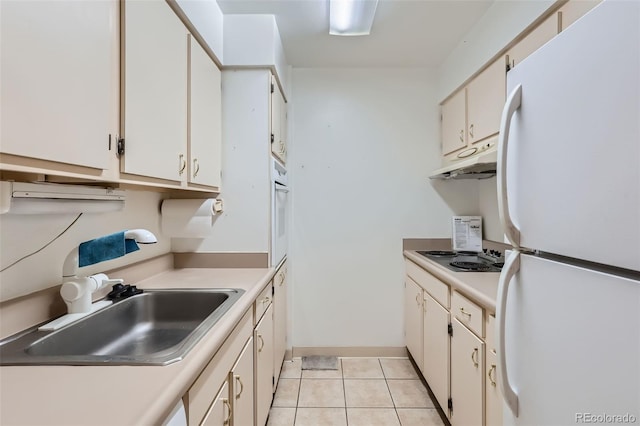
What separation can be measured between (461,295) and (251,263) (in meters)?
1.26

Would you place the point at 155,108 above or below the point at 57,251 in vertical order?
above

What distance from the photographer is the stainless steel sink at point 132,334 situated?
841 millimetres

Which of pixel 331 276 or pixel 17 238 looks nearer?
pixel 17 238

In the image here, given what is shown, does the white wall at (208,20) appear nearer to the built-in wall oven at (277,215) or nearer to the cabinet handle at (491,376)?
the built-in wall oven at (277,215)

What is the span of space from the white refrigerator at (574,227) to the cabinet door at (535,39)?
79 centimetres

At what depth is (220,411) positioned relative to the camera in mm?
1031

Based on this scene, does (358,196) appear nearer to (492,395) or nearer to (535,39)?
(535,39)

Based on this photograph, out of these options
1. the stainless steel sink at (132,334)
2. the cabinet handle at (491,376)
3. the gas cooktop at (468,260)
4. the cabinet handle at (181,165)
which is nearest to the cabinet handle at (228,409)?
the stainless steel sink at (132,334)

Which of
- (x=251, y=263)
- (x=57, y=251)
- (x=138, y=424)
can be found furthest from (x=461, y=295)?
(x=57, y=251)

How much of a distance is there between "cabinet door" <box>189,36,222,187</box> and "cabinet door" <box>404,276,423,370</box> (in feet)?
5.58

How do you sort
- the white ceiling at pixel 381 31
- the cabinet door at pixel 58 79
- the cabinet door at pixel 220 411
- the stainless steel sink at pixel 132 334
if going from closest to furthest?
1. the cabinet door at pixel 58 79
2. the stainless steel sink at pixel 132 334
3. the cabinet door at pixel 220 411
4. the white ceiling at pixel 381 31

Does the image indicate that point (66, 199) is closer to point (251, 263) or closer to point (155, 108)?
point (155, 108)

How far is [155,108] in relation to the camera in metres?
1.23

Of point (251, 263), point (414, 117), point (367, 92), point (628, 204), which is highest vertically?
point (367, 92)
